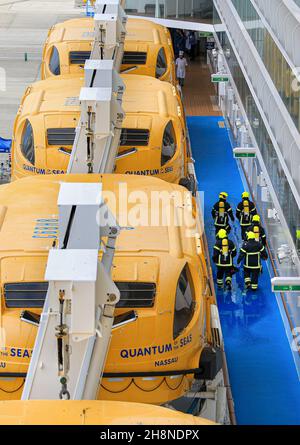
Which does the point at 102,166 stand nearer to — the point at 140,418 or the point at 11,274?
the point at 11,274

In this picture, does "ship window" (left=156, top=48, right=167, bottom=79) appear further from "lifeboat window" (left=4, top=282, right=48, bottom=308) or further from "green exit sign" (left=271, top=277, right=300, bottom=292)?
"lifeboat window" (left=4, top=282, right=48, bottom=308)

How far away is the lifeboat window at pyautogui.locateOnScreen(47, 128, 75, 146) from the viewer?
52.3ft

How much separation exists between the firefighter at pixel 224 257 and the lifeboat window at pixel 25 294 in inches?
248

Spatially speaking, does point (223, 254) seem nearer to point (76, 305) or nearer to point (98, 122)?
point (98, 122)

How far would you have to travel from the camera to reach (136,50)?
2164 cm

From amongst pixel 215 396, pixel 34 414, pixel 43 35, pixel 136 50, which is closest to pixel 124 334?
pixel 215 396

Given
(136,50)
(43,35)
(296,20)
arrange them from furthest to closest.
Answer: (43,35)
(136,50)
(296,20)

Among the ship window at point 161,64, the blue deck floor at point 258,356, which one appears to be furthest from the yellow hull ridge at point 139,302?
the ship window at point 161,64

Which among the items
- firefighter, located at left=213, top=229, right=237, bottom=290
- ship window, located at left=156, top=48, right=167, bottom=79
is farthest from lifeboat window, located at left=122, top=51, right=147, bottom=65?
firefighter, located at left=213, top=229, right=237, bottom=290

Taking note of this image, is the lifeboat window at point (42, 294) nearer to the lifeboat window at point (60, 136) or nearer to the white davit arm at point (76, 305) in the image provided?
the white davit arm at point (76, 305)

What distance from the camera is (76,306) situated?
314 inches

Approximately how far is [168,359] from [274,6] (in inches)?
256
